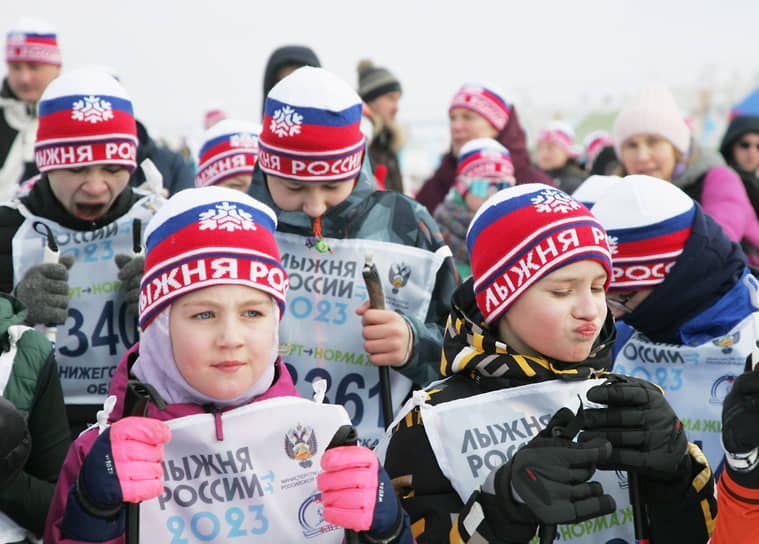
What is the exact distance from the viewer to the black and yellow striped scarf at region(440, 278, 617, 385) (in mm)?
2721

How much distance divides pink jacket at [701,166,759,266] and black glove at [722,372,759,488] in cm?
371

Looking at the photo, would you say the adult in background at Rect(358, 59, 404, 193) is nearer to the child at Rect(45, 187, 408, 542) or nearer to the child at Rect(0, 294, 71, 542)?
the child at Rect(0, 294, 71, 542)

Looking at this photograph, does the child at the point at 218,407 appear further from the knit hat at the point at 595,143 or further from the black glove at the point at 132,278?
the knit hat at the point at 595,143

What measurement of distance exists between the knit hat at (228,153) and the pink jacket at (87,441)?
323 cm

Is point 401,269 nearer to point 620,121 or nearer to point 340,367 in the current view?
point 340,367

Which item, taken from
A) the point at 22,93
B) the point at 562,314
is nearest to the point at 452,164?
the point at 22,93

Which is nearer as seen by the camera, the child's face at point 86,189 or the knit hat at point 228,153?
the child's face at point 86,189

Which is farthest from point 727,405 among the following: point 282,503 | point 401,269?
point 401,269

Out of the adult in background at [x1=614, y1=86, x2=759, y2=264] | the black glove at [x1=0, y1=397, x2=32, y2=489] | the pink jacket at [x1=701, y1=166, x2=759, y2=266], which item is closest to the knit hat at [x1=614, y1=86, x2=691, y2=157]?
the adult in background at [x1=614, y1=86, x2=759, y2=264]

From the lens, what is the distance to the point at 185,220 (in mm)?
2637

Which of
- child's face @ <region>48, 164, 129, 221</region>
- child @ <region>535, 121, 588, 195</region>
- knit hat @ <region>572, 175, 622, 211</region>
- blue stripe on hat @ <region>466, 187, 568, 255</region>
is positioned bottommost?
blue stripe on hat @ <region>466, 187, 568, 255</region>

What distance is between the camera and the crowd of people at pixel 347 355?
A: 7.57 feet

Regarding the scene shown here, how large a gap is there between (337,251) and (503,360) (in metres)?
1.38

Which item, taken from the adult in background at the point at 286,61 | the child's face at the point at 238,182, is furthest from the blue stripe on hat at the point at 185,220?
the adult in background at the point at 286,61
